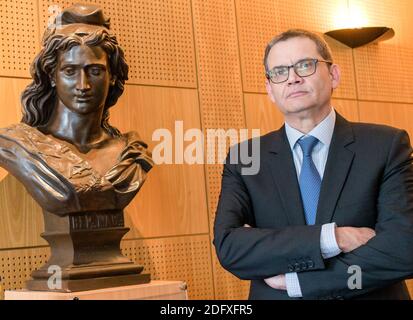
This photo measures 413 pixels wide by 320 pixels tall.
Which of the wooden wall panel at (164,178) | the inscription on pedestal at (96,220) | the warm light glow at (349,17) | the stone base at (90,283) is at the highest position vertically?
the warm light glow at (349,17)

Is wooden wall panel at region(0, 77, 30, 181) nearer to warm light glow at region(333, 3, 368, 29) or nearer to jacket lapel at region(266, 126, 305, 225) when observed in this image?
jacket lapel at region(266, 126, 305, 225)

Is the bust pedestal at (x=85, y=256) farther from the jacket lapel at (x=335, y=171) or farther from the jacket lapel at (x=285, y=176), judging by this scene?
the jacket lapel at (x=335, y=171)

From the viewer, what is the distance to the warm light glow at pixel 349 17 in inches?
228

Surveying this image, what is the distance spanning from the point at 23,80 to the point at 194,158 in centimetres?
124

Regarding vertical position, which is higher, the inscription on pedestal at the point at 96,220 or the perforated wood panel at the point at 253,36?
the perforated wood panel at the point at 253,36

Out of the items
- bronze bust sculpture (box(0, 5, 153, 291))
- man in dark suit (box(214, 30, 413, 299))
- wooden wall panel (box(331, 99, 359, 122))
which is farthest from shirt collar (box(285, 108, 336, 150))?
wooden wall panel (box(331, 99, 359, 122))

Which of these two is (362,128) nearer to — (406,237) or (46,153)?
(406,237)

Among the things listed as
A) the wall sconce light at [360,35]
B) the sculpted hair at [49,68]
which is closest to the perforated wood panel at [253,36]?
the wall sconce light at [360,35]

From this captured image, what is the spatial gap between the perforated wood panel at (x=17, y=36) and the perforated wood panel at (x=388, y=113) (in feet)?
9.20

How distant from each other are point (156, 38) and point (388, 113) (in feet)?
7.55

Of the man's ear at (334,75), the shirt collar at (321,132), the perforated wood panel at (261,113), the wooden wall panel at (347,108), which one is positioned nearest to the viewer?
the shirt collar at (321,132)

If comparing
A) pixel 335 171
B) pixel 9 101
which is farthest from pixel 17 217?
pixel 335 171

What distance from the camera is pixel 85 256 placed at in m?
3.43
